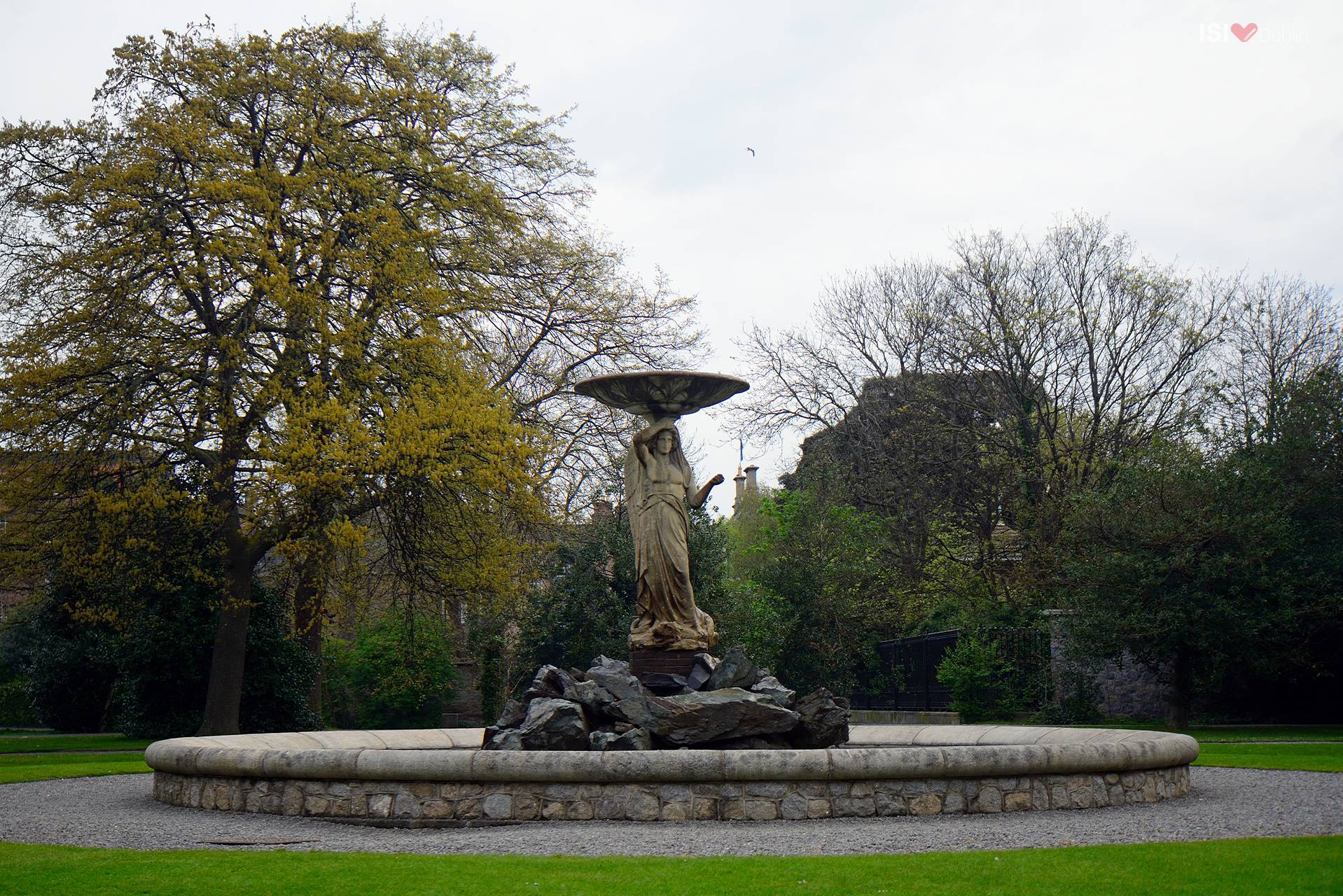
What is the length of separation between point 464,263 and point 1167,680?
15454 mm

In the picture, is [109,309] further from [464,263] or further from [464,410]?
[464,263]

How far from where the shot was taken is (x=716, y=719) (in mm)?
10094

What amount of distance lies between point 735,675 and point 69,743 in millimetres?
17038

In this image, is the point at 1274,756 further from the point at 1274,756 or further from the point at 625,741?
the point at 625,741

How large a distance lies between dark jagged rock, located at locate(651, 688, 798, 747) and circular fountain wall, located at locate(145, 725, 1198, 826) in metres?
1.10

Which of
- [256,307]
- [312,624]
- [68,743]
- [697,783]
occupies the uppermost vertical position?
[256,307]

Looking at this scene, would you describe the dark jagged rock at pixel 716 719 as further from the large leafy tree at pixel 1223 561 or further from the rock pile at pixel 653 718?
the large leafy tree at pixel 1223 561

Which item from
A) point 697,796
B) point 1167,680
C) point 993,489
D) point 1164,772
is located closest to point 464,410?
point 697,796

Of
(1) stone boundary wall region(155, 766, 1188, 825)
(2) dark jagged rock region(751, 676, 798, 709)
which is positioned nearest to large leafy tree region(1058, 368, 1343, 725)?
(2) dark jagged rock region(751, 676, 798, 709)

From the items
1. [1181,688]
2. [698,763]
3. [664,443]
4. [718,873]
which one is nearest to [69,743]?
[664,443]

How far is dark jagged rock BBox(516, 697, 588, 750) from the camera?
9.91m

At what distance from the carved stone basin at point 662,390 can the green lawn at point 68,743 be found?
13830mm

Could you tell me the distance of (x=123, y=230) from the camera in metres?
18.6

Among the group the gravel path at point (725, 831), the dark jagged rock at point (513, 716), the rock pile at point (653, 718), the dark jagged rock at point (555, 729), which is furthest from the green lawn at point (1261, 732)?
the dark jagged rock at point (555, 729)
